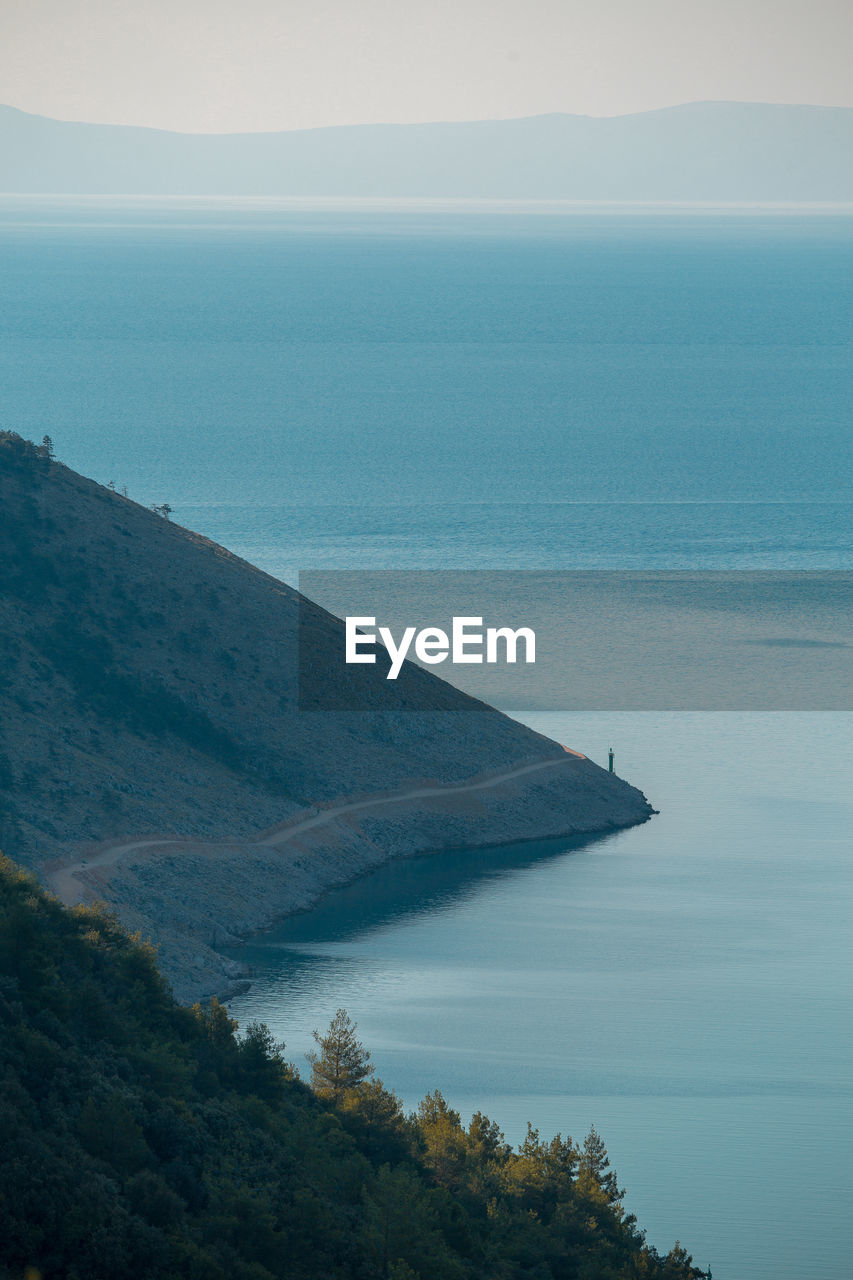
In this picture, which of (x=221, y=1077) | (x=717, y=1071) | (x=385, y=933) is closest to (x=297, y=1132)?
(x=221, y=1077)

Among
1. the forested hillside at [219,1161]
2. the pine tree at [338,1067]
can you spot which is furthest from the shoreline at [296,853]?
the forested hillside at [219,1161]

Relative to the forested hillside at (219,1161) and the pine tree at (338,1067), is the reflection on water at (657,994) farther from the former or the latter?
the pine tree at (338,1067)

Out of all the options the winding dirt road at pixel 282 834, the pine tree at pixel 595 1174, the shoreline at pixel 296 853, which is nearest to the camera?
the pine tree at pixel 595 1174

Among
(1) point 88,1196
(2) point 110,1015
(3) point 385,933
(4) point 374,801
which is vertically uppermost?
(4) point 374,801

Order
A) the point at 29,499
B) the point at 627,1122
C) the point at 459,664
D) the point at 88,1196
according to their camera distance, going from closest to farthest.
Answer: the point at 88,1196
the point at 627,1122
the point at 29,499
the point at 459,664

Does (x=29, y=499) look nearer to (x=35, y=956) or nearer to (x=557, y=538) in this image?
(x=35, y=956)
